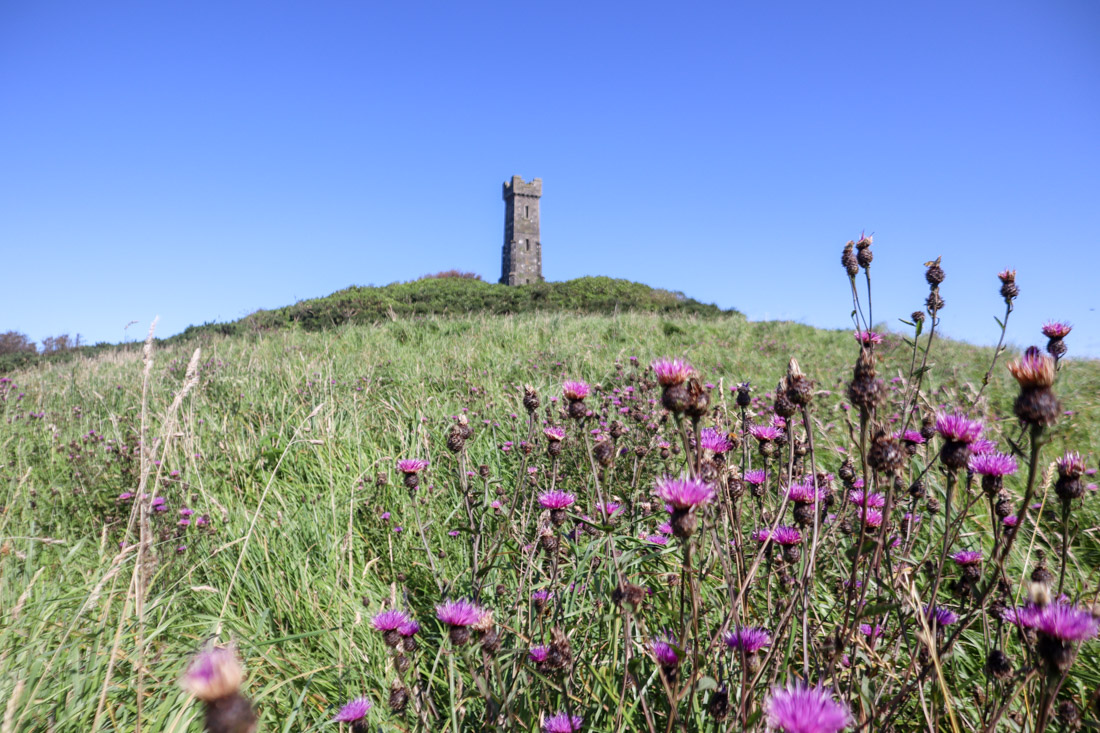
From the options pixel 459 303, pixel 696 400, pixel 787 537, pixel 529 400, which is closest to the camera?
pixel 696 400

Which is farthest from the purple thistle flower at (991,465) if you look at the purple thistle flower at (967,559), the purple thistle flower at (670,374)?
the purple thistle flower at (670,374)

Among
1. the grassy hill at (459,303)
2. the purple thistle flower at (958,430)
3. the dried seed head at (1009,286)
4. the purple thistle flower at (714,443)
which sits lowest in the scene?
the purple thistle flower at (714,443)

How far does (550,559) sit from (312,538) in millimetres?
1132

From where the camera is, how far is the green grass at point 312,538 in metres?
1.65

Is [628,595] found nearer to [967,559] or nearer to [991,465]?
[991,465]

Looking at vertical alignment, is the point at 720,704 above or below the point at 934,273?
below

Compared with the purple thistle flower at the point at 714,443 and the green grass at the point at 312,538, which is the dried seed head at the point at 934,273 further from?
the purple thistle flower at the point at 714,443

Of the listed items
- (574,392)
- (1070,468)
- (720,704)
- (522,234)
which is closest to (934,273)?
(1070,468)

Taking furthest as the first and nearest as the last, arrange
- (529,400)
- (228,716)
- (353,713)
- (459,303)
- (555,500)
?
1. (459,303)
2. (529,400)
3. (555,500)
4. (353,713)
5. (228,716)

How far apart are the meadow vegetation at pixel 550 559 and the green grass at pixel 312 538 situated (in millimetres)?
20

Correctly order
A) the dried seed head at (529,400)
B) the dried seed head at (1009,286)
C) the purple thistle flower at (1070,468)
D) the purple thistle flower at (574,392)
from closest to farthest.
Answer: the purple thistle flower at (1070,468), the purple thistle flower at (574,392), the dried seed head at (529,400), the dried seed head at (1009,286)

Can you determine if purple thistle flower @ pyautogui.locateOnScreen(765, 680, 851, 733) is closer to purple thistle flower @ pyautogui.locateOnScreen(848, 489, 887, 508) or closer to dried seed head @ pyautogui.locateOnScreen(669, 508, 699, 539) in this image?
dried seed head @ pyautogui.locateOnScreen(669, 508, 699, 539)

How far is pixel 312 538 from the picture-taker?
270 centimetres

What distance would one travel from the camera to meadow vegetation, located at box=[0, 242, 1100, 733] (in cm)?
122
